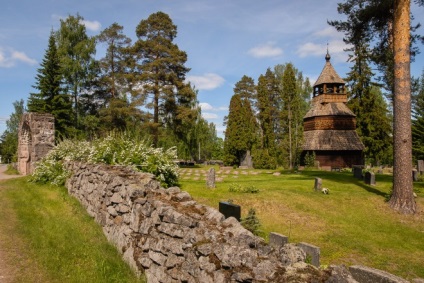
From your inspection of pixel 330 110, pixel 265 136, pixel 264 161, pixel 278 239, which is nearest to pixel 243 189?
pixel 278 239

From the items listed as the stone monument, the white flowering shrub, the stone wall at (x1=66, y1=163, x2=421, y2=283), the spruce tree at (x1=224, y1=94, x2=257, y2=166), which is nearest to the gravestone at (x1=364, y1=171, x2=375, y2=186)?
the white flowering shrub

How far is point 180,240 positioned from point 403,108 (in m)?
11.3

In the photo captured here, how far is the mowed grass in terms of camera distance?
8367 millimetres

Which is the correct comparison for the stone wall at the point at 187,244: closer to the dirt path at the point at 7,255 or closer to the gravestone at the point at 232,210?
the gravestone at the point at 232,210

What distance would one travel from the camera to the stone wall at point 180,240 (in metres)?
3.65

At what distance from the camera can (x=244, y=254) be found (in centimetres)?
378

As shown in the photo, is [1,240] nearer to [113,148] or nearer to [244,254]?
[113,148]

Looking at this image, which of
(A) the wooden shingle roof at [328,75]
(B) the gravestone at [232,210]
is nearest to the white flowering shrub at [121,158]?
(B) the gravestone at [232,210]

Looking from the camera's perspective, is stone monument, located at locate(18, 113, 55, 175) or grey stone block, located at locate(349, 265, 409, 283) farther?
stone monument, located at locate(18, 113, 55, 175)

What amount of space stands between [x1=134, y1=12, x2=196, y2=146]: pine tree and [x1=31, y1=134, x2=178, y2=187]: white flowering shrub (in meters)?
16.9

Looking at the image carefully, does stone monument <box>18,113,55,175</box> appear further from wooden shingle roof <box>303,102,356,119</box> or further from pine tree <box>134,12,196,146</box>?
wooden shingle roof <box>303,102,356,119</box>

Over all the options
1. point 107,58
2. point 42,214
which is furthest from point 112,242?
point 107,58

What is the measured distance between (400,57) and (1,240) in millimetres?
14683

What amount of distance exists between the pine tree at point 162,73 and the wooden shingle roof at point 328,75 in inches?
562
